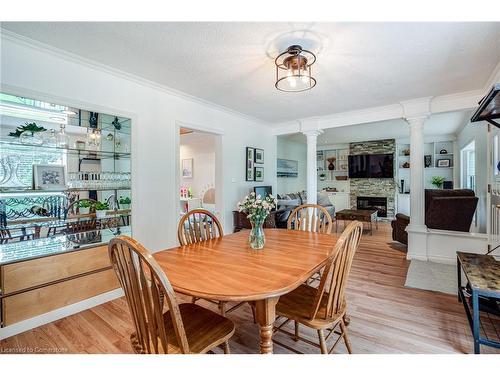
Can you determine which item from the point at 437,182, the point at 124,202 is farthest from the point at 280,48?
the point at 437,182

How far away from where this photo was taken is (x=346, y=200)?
8.10 m

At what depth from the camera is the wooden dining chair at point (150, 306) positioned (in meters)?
0.96

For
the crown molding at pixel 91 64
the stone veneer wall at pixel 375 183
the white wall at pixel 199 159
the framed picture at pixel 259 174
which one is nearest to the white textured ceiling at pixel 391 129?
the stone veneer wall at pixel 375 183

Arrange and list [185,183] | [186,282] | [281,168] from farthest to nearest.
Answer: [281,168] → [185,183] → [186,282]

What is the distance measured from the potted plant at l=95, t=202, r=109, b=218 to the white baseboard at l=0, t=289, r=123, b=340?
0.80 m

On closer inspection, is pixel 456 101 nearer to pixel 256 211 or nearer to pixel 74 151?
pixel 256 211

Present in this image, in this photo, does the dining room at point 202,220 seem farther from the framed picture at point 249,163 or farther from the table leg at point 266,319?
the framed picture at point 249,163

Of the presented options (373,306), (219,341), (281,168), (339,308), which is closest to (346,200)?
(281,168)

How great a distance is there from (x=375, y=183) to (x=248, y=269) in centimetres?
737

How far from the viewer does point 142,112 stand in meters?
2.92
